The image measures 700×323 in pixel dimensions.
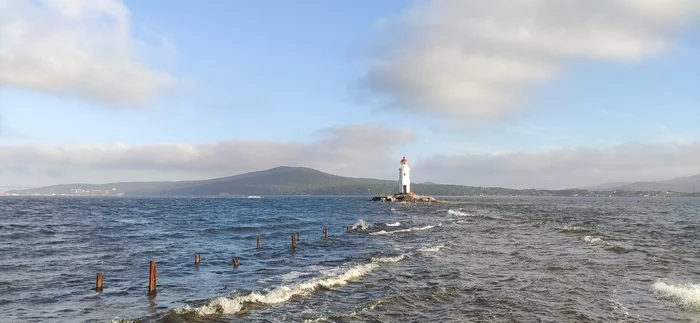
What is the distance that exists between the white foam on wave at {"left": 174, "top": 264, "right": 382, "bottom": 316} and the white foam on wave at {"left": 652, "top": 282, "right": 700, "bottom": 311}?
12.8 meters

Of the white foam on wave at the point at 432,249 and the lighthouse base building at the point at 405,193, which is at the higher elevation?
the lighthouse base building at the point at 405,193

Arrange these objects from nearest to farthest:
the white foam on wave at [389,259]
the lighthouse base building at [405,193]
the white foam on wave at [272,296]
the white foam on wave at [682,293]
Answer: the white foam on wave at [272,296], the white foam on wave at [682,293], the white foam on wave at [389,259], the lighthouse base building at [405,193]

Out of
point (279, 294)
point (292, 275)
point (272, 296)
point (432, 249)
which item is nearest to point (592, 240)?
point (432, 249)

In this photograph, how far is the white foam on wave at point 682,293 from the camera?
1784 cm

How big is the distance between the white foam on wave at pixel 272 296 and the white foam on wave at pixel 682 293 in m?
12.8

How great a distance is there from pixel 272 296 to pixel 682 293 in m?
16.0

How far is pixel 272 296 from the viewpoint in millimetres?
18922

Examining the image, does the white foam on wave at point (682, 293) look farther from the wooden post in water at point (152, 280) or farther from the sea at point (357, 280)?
the wooden post in water at point (152, 280)

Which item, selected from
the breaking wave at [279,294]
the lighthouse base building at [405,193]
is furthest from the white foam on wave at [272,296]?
the lighthouse base building at [405,193]

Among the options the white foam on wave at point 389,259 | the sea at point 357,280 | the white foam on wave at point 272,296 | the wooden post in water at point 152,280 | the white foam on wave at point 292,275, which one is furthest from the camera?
the white foam on wave at point 389,259

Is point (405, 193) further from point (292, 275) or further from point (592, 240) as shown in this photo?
point (292, 275)

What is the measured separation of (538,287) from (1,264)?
91.2 feet

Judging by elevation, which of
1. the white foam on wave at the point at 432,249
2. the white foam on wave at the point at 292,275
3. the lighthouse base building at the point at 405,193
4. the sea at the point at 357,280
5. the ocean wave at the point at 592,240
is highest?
the lighthouse base building at the point at 405,193

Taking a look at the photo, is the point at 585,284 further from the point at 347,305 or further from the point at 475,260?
the point at 347,305
